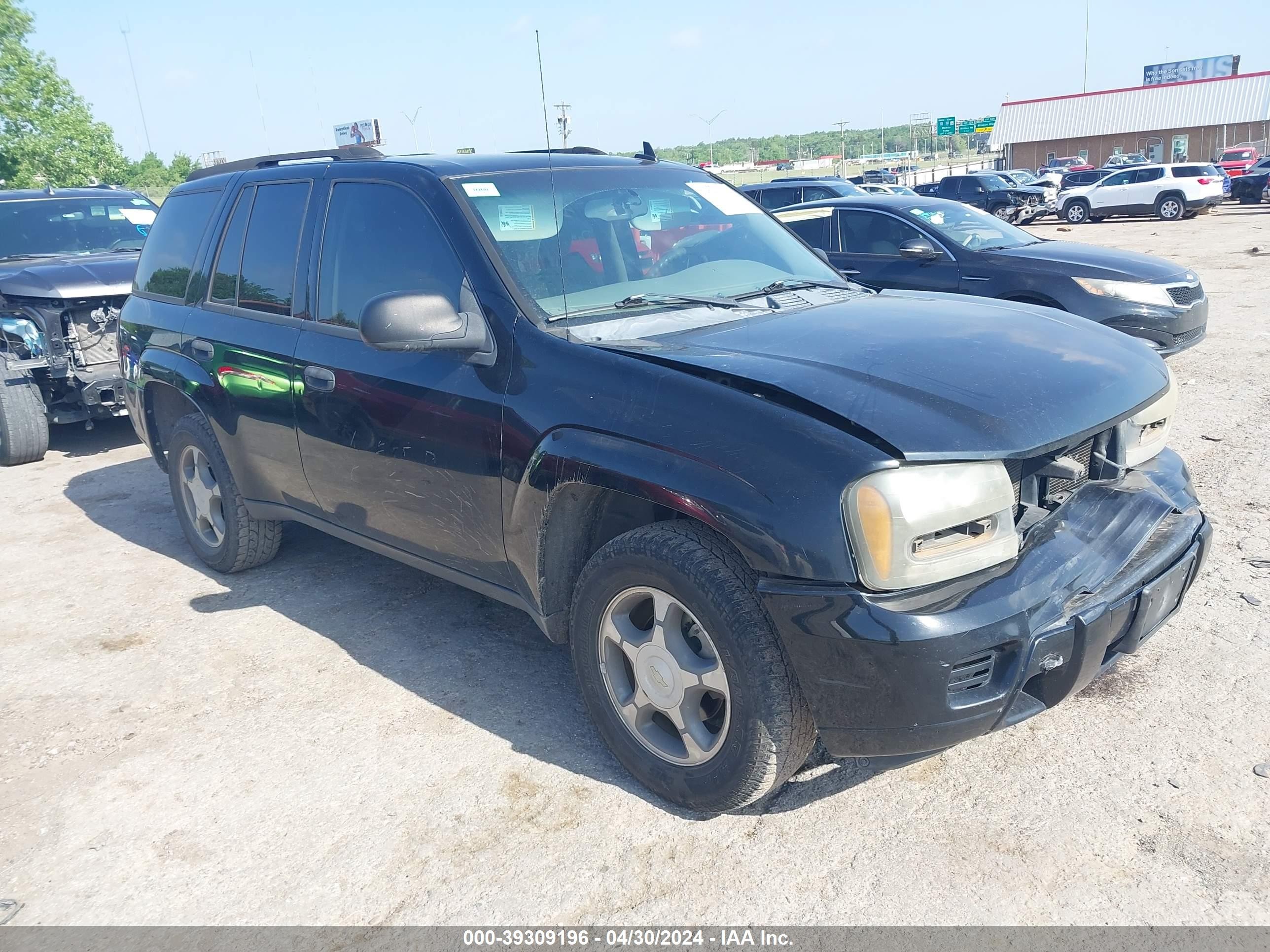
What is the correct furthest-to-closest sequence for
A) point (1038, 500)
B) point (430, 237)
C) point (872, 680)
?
point (430, 237), point (1038, 500), point (872, 680)

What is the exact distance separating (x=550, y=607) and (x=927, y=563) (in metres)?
1.27

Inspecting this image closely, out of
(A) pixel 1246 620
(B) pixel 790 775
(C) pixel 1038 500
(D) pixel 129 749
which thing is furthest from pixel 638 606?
(A) pixel 1246 620

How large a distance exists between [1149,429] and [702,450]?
1.51 metres

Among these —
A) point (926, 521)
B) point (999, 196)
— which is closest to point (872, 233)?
point (926, 521)

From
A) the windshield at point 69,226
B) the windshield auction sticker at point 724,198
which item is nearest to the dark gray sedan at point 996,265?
the windshield auction sticker at point 724,198

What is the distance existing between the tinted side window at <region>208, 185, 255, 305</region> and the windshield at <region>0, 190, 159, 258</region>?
15.5ft

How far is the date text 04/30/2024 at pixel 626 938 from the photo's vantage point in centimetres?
233

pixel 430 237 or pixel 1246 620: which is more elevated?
pixel 430 237

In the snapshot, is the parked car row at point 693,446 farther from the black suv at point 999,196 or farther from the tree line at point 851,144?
the tree line at point 851,144

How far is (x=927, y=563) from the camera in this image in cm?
231

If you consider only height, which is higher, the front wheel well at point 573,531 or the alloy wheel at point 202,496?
the front wheel well at point 573,531

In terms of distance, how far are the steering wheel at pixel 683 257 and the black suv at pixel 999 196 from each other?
24609 mm

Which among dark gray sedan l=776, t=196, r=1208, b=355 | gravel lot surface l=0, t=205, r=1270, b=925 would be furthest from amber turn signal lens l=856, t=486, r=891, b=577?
dark gray sedan l=776, t=196, r=1208, b=355

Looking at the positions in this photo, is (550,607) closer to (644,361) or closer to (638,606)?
(638,606)
